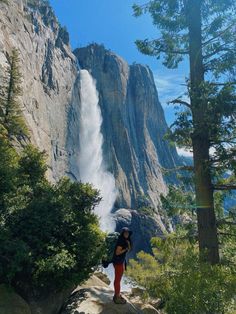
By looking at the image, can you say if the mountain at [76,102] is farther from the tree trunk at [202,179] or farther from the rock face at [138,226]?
the tree trunk at [202,179]

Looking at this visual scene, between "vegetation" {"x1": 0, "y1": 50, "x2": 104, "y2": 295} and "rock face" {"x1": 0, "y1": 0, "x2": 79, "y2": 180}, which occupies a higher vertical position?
"rock face" {"x1": 0, "y1": 0, "x2": 79, "y2": 180}

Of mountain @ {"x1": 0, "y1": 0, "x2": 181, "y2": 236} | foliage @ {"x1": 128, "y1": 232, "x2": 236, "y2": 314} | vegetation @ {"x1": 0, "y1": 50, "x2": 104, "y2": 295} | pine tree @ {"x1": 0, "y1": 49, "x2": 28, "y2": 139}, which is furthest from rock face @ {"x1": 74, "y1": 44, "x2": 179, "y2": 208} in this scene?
foliage @ {"x1": 128, "y1": 232, "x2": 236, "y2": 314}

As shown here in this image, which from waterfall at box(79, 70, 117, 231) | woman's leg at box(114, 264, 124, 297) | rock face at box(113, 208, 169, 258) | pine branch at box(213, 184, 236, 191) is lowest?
woman's leg at box(114, 264, 124, 297)

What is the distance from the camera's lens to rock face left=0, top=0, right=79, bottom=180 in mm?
42750

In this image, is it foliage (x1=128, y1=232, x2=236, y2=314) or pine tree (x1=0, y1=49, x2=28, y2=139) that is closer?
foliage (x1=128, y1=232, x2=236, y2=314)

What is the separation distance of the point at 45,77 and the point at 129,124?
2552cm

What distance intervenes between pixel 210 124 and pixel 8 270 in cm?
581

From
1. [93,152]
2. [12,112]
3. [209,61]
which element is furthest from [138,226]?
[209,61]

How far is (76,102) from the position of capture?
59.9 metres

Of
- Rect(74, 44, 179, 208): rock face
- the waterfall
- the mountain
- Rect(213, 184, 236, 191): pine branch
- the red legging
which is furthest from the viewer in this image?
Rect(74, 44, 179, 208): rock face

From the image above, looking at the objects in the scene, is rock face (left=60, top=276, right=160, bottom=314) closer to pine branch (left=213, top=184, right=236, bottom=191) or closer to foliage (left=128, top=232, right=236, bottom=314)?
foliage (left=128, top=232, right=236, bottom=314)

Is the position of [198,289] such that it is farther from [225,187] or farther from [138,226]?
[138,226]

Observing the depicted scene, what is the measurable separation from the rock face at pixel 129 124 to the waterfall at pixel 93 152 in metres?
1.52

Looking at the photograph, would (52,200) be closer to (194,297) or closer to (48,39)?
(194,297)
